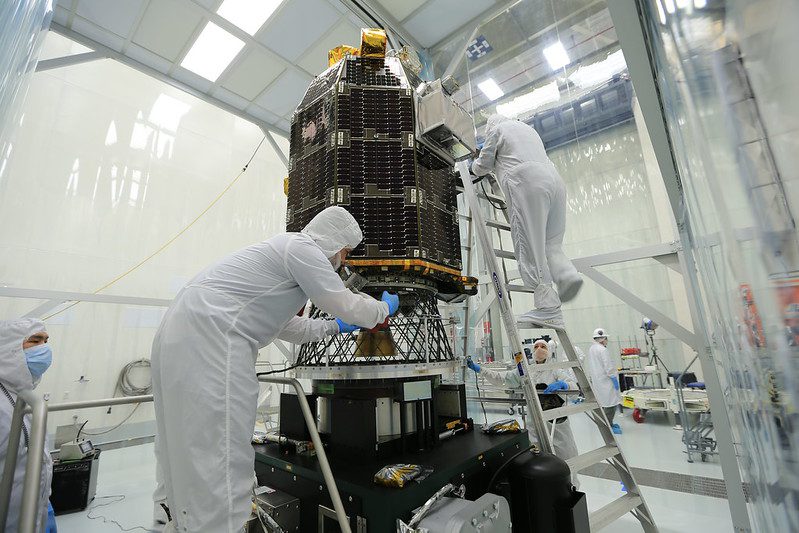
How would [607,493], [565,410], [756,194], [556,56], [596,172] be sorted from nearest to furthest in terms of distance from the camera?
1. [756,194]
2. [565,410]
3. [607,493]
4. [596,172]
5. [556,56]

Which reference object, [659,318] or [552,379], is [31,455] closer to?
[659,318]

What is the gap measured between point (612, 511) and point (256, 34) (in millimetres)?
5250

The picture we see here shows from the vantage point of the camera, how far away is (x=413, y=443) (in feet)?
6.95

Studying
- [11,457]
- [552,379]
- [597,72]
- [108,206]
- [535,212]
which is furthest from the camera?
[108,206]

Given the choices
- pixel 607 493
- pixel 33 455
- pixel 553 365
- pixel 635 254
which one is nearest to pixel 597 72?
pixel 635 254

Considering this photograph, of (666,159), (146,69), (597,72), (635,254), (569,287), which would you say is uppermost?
(146,69)

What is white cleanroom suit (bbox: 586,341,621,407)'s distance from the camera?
16.2ft

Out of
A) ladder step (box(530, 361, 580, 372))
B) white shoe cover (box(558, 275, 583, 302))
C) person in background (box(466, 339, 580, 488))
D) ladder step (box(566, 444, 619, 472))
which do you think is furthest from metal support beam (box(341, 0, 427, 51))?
ladder step (box(566, 444, 619, 472))

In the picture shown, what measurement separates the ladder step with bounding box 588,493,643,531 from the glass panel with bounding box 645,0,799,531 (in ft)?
6.17

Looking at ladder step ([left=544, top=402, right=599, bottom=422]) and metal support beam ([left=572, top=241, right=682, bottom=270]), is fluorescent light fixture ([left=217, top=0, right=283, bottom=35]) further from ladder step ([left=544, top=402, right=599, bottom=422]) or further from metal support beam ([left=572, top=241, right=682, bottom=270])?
ladder step ([left=544, top=402, right=599, bottom=422])

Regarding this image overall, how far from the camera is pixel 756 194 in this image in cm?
32

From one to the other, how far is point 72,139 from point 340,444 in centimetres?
512

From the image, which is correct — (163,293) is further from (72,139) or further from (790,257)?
(790,257)

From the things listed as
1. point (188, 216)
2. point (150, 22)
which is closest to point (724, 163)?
point (150, 22)
